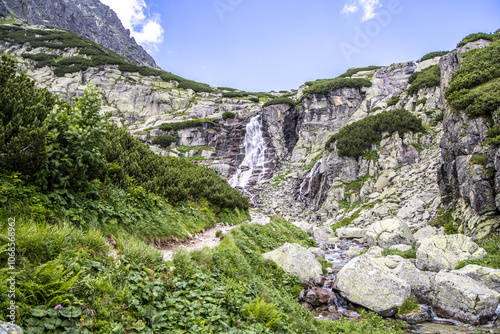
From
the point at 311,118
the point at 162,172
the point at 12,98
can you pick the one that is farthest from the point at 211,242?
the point at 311,118

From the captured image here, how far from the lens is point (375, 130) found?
37.2 m

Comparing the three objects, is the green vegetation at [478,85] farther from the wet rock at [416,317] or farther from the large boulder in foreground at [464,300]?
the wet rock at [416,317]

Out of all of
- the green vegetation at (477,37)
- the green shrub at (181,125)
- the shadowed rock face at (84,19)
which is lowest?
the green shrub at (181,125)

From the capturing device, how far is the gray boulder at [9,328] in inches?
111

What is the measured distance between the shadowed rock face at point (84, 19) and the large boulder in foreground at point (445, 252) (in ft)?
491

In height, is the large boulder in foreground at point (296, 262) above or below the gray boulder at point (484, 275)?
below

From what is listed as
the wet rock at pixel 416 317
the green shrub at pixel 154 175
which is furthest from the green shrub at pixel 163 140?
the wet rock at pixel 416 317

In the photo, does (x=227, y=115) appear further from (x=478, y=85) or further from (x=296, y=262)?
(x=296, y=262)

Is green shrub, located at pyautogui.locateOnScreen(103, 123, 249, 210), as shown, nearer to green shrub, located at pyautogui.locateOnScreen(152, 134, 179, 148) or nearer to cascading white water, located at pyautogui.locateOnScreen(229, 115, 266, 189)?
cascading white water, located at pyautogui.locateOnScreen(229, 115, 266, 189)

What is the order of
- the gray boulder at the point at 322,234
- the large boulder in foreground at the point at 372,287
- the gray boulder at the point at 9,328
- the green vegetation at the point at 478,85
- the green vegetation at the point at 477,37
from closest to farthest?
the gray boulder at the point at 9,328, the large boulder in foreground at the point at 372,287, the green vegetation at the point at 478,85, the gray boulder at the point at 322,234, the green vegetation at the point at 477,37

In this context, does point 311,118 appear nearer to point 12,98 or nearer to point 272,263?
point 272,263

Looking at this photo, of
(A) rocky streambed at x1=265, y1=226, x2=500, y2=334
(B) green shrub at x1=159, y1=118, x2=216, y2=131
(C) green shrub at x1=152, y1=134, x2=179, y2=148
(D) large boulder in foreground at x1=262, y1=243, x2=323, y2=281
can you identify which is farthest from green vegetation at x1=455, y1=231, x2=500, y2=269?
(B) green shrub at x1=159, y1=118, x2=216, y2=131

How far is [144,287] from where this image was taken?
4.79 m

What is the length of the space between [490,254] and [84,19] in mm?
193709
